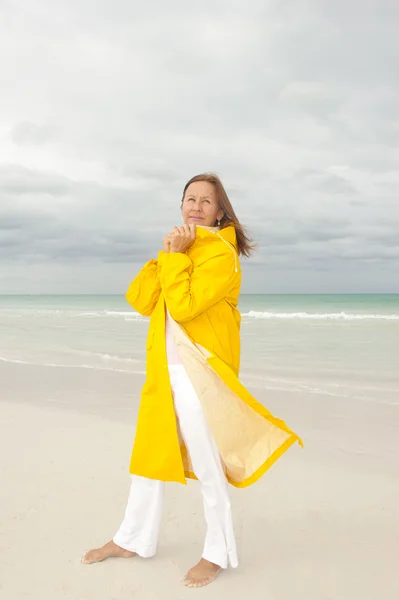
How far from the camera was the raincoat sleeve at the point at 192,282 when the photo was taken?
2463mm

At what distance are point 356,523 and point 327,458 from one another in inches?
48.4

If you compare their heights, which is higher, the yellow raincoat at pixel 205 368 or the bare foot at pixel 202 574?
the yellow raincoat at pixel 205 368

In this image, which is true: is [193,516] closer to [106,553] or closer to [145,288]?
[106,553]

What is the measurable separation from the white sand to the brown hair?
1.60 meters

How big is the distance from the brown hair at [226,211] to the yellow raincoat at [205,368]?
3.4 inches

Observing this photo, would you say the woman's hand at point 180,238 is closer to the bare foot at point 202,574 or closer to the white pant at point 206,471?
the white pant at point 206,471

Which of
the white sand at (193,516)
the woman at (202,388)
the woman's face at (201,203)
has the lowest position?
the white sand at (193,516)

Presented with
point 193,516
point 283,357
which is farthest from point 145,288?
point 283,357

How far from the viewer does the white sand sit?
2.63 metres

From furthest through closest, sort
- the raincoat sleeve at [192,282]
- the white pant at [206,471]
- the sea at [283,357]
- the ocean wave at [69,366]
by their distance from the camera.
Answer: the ocean wave at [69,366] → the sea at [283,357] → the white pant at [206,471] → the raincoat sleeve at [192,282]

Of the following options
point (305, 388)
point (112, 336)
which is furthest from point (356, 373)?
point (112, 336)

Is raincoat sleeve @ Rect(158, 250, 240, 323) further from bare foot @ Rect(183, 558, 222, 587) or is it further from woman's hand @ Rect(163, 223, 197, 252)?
bare foot @ Rect(183, 558, 222, 587)

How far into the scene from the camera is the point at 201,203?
273 cm

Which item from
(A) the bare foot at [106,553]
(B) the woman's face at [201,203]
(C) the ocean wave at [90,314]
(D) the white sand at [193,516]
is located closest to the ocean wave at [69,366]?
(D) the white sand at [193,516]
